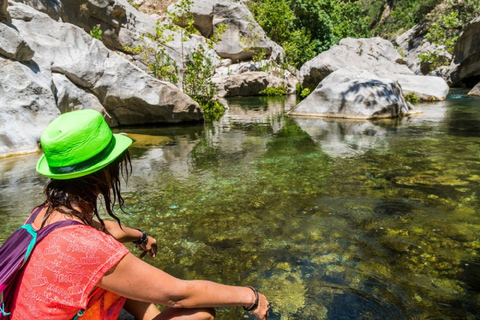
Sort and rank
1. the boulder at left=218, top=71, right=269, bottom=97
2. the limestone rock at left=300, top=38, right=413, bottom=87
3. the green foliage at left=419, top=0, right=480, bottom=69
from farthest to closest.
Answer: the boulder at left=218, top=71, right=269, bottom=97 → the green foliage at left=419, top=0, right=480, bottom=69 → the limestone rock at left=300, top=38, right=413, bottom=87

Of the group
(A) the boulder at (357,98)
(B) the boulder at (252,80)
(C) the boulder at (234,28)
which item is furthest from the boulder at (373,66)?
(C) the boulder at (234,28)

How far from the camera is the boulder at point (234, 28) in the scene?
101ft

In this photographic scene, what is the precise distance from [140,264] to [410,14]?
45.7 meters

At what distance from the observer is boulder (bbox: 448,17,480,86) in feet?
71.8

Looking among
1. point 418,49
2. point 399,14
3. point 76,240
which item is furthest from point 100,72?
point 399,14

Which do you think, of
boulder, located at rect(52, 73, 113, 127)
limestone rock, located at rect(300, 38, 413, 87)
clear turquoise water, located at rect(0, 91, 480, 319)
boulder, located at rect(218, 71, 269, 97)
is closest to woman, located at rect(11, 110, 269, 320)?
clear turquoise water, located at rect(0, 91, 480, 319)

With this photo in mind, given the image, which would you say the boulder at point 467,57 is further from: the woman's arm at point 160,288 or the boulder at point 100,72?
the woman's arm at point 160,288

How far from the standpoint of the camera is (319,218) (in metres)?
4.02

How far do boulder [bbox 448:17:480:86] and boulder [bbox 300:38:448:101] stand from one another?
3.85 m

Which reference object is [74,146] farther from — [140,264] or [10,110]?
[10,110]

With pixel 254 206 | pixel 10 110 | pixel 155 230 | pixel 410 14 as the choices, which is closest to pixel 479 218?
pixel 254 206

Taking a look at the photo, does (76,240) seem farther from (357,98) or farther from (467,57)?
(467,57)

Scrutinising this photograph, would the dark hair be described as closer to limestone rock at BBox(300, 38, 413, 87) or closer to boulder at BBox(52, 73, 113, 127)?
boulder at BBox(52, 73, 113, 127)

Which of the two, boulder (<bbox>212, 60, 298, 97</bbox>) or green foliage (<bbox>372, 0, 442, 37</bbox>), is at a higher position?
green foliage (<bbox>372, 0, 442, 37</bbox>)
